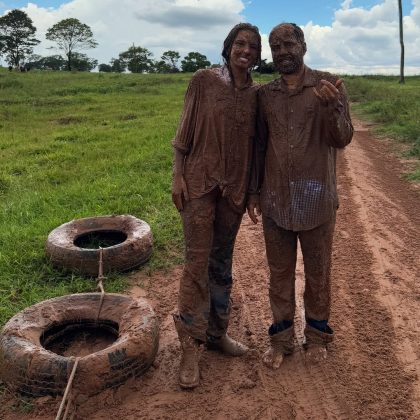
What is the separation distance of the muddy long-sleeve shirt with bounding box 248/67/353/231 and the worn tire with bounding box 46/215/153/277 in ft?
6.47

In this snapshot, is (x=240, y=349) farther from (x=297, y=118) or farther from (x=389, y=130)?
(x=389, y=130)

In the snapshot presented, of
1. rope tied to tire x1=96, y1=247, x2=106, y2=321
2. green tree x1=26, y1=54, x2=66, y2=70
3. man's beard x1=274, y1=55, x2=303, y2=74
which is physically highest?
green tree x1=26, y1=54, x2=66, y2=70

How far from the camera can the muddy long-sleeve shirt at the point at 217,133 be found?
286cm

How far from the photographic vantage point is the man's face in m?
2.78

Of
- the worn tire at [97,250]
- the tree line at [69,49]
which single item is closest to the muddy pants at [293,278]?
the worn tire at [97,250]

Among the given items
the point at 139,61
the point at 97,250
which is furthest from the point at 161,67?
the point at 97,250

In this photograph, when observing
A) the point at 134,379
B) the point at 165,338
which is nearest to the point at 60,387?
the point at 134,379

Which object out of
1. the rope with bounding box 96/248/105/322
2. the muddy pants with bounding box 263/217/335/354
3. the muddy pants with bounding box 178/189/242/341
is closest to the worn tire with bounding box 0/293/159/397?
the rope with bounding box 96/248/105/322

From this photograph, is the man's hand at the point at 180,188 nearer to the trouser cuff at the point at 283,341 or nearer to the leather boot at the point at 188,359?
the leather boot at the point at 188,359

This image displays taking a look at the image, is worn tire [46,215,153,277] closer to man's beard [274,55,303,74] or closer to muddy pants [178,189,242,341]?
muddy pants [178,189,242,341]

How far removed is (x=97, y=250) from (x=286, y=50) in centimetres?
266

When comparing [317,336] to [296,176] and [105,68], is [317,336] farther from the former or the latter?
[105,68]

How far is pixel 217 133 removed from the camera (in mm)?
2893

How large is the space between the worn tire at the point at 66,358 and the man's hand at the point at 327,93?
1779 mm
